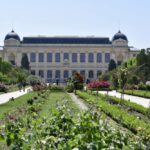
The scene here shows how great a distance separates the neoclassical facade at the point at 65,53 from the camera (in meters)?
100

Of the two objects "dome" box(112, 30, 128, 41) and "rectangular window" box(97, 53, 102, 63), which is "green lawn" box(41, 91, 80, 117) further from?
"rectangular window" box(97, 53, 102, 63)

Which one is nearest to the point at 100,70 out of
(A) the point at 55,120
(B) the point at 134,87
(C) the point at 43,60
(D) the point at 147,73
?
(C) the point at 43,60

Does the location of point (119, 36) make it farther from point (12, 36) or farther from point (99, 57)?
point (12, 36)

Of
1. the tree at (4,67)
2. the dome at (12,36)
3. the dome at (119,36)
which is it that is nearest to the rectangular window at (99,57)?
the dome at (119,36)

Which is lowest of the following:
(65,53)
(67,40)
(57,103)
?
(57,103)

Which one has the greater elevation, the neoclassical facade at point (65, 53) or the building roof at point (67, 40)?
the building roof at point (67, 40)

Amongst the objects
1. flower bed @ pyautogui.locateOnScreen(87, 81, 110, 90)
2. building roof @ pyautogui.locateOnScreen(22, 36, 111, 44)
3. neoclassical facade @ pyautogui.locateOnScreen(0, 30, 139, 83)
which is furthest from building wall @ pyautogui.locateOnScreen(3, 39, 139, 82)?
flower bed @ pyautogui.locateOnScreen(87, 81, 110, 90)

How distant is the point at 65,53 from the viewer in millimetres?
102250

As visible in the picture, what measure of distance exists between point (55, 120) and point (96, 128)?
1.35 metres

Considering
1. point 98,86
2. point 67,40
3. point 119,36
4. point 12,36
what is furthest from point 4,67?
point 119,36

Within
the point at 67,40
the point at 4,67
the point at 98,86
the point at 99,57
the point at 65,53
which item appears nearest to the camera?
the point at 98,86

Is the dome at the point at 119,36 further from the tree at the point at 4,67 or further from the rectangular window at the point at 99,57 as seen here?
the tree at the point at 4,67

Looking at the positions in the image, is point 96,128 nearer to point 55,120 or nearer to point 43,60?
point 55,120

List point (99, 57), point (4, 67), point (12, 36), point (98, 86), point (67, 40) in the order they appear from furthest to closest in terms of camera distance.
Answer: point (99, 57), point (67, 40), point (12, 36), point (4, 67), point (98, 86)
